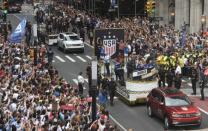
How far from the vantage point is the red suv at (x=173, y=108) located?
26703 mm

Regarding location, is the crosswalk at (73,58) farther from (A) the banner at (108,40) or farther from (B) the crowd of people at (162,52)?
(A) the banner at (108,40)

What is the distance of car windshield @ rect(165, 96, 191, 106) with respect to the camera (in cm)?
2739

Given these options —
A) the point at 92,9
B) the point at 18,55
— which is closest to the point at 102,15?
the point at 92,9

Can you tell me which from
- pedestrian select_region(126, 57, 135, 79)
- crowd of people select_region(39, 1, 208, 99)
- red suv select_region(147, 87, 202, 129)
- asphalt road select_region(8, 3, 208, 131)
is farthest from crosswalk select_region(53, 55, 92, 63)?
red suv select_region(147, 87, 202, 129)

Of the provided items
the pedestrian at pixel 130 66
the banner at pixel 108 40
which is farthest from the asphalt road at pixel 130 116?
the banner at pixel 108 40

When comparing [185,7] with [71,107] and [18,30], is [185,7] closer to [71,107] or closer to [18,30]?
[18,30]

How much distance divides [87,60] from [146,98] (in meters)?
14.7

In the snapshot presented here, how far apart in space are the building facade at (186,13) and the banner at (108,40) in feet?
51.7

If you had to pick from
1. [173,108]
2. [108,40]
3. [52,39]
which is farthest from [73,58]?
[173,108]

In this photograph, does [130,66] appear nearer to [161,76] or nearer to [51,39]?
[161,76]

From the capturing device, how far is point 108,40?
123 ft

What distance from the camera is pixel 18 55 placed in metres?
37.5

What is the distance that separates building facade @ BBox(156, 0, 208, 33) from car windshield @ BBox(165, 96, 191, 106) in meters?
24.8

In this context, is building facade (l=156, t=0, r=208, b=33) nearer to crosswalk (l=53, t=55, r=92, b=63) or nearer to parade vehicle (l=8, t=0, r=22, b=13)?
crosswalk (l=53, t=55, r=92, b=63)
